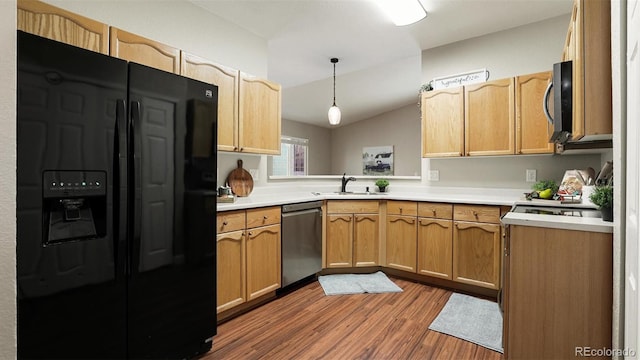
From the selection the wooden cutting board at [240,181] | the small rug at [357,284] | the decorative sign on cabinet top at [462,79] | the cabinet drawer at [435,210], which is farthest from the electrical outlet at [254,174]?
the decorative sign on cabinet top at [462,79]

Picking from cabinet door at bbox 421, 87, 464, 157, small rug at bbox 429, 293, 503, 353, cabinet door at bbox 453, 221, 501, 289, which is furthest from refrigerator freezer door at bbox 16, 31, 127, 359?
cabinet door at bbox 421, 87, 464, 157

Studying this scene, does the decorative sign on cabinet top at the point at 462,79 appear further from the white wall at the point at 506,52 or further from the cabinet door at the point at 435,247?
the cabinet door at the point at 435,247

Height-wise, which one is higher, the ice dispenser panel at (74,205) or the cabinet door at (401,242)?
the ice dispenser panel at (74,205)

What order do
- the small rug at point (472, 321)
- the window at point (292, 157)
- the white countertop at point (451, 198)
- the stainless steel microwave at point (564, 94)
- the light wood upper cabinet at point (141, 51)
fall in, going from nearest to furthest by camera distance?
the white countertop at point (451, 198)
the stainless steel microwave at point (564, 94)
the light wood upper cabinet at point (141, 51)
the small rug at point (472, 321)
the window at point (292, 157)

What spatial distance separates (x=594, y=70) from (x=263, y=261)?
2.33 m

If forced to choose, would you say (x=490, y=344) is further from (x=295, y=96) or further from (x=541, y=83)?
(x=295, y=96)

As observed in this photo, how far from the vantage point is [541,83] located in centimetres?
261

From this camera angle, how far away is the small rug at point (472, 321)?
201 cm

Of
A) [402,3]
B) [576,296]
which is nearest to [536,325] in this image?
[576,296]

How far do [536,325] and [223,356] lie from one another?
165 centimetres

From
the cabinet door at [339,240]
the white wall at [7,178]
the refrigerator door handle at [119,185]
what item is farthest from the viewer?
the cabinet door at [339,240]

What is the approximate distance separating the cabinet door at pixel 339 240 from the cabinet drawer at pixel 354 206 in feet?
0.19

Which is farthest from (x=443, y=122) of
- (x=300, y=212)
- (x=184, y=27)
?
(x=184, y=27)

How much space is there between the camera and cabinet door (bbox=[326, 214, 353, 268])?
10.4 feet
